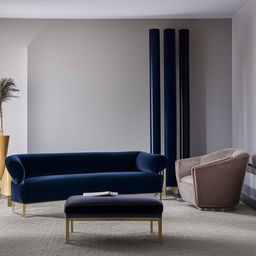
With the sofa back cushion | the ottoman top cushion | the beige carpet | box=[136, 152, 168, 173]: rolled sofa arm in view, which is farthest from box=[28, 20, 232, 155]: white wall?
the ottoman top cushion

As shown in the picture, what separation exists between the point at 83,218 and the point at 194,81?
14.1ft

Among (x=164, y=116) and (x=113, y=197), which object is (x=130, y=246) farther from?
(x=164, y=116)

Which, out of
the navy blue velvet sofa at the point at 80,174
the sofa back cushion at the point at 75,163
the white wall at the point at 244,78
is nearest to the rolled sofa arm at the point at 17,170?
the navy blue velvet sofa at the point at 80,174

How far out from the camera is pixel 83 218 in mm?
5145

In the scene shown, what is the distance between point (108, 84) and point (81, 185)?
239 centimetres

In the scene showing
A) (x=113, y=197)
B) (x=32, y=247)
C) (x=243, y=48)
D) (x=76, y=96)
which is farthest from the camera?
(x=76, y=96)

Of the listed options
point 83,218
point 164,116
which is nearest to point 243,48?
point 164,116

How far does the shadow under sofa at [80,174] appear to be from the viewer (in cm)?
672

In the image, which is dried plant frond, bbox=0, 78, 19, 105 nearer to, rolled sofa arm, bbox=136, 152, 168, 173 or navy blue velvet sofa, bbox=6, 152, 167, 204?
navy blue velvet sofa, bbox=6, 152, 167, 204

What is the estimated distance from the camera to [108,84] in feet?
29.1

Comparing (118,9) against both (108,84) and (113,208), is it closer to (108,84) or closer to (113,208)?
(108,84)

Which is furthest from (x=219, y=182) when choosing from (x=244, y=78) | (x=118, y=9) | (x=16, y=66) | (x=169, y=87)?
(x=16, y=66)

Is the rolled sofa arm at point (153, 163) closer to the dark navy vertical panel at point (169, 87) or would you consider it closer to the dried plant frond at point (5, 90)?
the dark navy vertical panel at point (169, 87)

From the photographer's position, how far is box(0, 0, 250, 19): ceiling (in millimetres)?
7730
